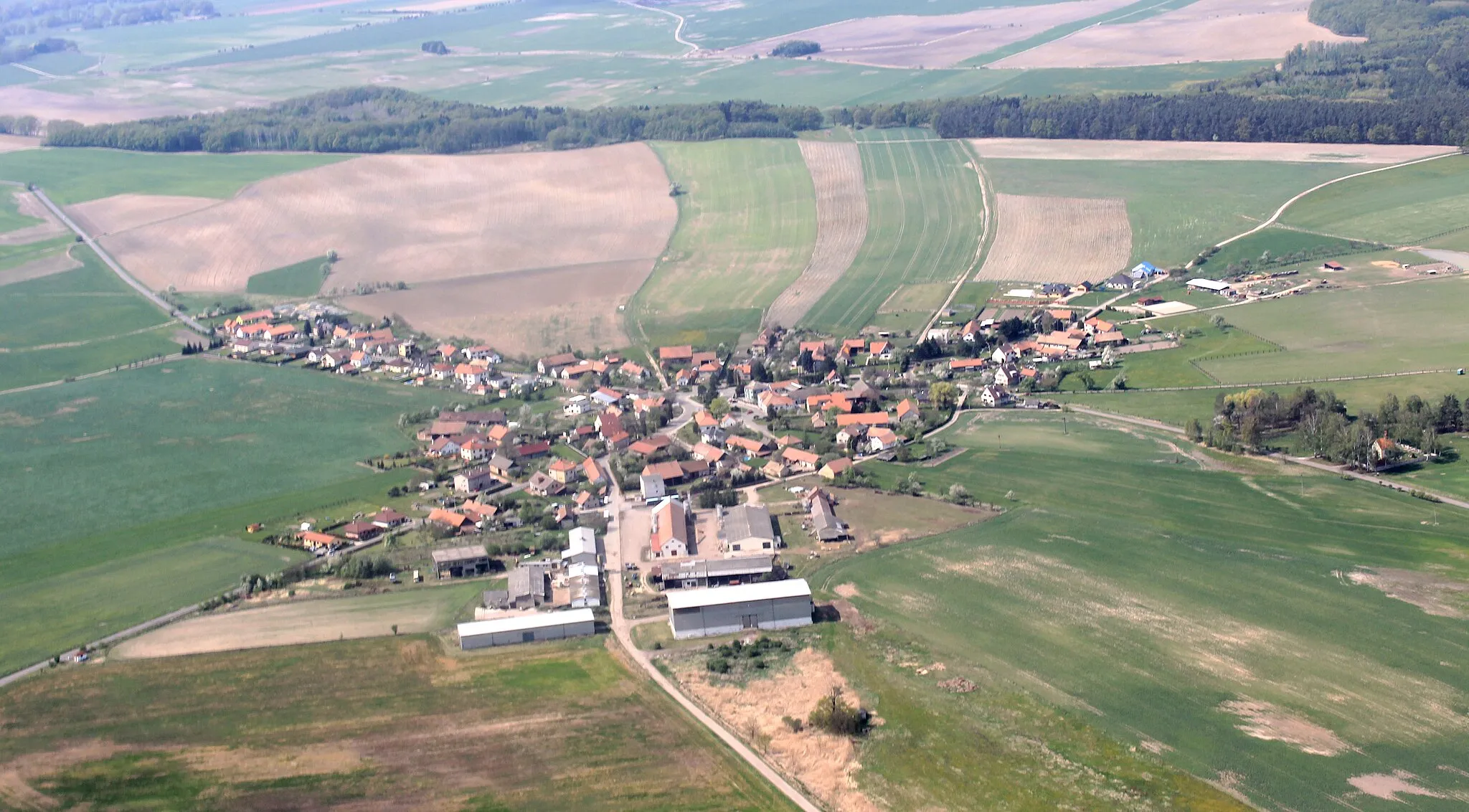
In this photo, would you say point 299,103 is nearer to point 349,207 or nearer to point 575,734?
point 349,207

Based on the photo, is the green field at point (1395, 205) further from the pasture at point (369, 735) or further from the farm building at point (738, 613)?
the pasture at point (369, 735)

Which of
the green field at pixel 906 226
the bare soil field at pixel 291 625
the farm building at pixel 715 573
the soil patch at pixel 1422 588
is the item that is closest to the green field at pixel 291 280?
the green field at pixel 906 226

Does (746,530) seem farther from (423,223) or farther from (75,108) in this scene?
(75,108)

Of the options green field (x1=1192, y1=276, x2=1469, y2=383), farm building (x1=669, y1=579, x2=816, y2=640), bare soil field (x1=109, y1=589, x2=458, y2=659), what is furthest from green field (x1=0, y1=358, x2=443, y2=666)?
green field (x1=1192, y1=276, x2=1469, y2=383)

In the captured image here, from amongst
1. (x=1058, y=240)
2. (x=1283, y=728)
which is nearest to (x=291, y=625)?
(x=1283, y=728)

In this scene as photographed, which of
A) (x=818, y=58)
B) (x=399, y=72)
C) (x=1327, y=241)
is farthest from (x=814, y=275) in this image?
(x=399, y=72)

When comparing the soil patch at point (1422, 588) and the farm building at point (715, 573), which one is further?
the farm building at point (715, 573)
